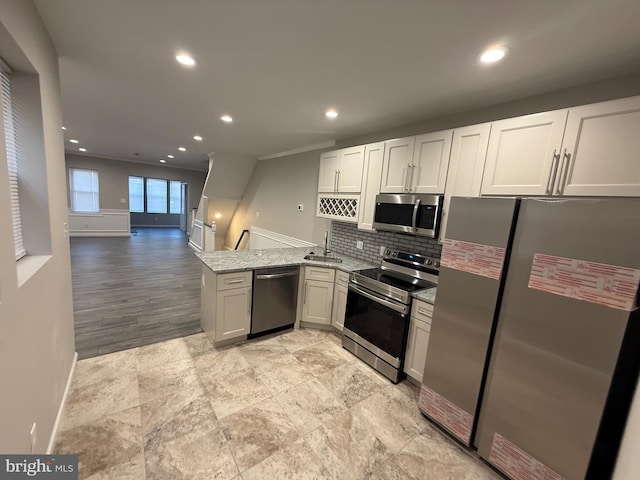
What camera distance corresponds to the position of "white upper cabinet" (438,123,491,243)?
2.08 m

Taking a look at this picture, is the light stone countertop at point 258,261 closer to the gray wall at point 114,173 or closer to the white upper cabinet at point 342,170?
the white upper cabinet at point 342,170

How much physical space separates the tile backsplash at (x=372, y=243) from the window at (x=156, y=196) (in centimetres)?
1003

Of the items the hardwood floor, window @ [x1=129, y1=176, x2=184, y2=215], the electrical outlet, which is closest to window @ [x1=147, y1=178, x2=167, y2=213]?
window @ [x1=129, y1=176, x2=184, y2=215]

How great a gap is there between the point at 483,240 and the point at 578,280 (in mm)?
502

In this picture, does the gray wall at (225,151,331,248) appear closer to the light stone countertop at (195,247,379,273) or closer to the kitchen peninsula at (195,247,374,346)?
the light stone countertop at (195,247,379,273)

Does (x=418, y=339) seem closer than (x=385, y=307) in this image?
Yes

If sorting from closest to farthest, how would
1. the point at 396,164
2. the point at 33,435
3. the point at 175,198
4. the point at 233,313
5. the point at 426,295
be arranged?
the point at 33,435
the point at 426,295
the point at 396,164
the point at 233,313
the point at 175,198

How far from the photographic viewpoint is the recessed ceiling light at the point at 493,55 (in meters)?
1.53

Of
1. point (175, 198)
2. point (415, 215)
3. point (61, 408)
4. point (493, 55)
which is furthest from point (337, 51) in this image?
point (175, 198)

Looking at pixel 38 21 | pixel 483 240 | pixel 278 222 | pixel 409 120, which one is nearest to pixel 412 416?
pixel 483 240

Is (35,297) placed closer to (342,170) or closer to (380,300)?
(380,300)

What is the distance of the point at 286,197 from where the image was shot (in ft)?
16.8

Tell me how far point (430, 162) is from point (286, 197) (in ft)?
10.5

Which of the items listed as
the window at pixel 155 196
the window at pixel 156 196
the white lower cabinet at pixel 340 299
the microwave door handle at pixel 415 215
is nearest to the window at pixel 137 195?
the window at pixel 155 196
